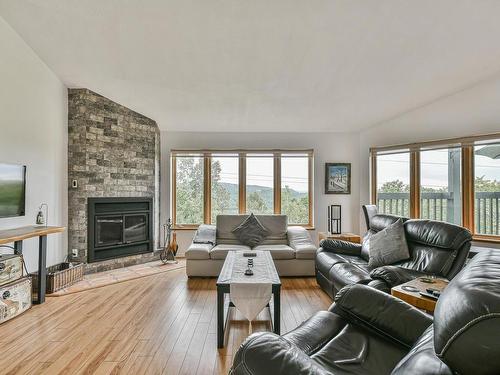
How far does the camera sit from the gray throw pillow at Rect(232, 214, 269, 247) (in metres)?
4.76

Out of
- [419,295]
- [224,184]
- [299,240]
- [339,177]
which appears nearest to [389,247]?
[419,295]

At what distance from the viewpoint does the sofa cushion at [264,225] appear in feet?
16.0

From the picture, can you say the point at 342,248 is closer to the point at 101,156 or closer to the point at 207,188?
the point at 207,188

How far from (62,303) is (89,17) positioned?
10.0 feet

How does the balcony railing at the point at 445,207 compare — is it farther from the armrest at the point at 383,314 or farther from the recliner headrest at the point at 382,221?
the armrest at the point at 383,314

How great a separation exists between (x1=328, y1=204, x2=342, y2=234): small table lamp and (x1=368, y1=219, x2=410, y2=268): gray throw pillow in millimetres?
A: 1872

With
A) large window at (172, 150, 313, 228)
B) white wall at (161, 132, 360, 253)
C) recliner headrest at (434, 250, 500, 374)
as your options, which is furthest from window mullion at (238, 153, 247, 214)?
recliner headrest at (434, 250, 500, 374)

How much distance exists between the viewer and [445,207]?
13.9 feet

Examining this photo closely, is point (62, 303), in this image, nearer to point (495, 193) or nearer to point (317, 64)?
point (317, 64)

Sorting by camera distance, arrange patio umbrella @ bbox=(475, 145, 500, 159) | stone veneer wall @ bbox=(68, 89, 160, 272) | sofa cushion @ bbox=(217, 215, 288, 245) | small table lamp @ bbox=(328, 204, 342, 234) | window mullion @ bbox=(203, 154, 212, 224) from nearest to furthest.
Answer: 1. patio umbrella @ bbox=(475, 145, 500, 159)
2. stone veneer wall @ bbox=(68, 89, 160, 272)
3. sofa cushion @ bbox=(217, 215, 288, 245)
4. small table lamp @ bbox=(328, 204, 342, 234)
5. window mullion @ bbox=(203, 154, 212, 224)

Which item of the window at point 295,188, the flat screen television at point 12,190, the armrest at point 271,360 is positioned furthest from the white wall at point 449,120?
the flat screen television at point 12,190

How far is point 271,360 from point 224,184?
4.80 meters

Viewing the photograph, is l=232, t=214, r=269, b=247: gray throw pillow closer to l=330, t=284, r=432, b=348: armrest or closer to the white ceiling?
the white ceiling

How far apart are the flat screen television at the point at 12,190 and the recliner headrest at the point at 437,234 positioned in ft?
14.7
